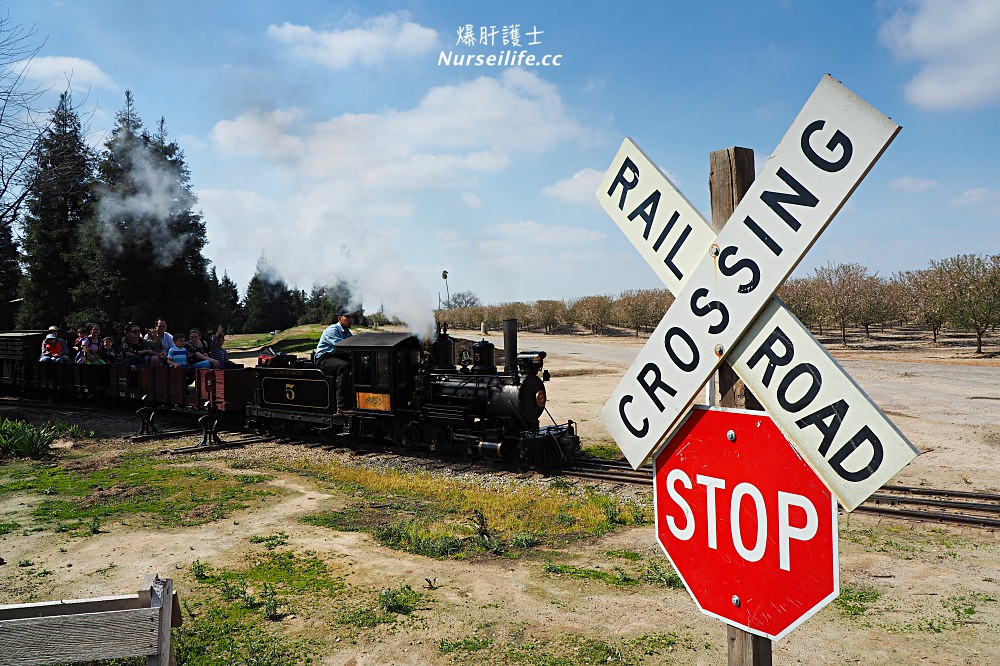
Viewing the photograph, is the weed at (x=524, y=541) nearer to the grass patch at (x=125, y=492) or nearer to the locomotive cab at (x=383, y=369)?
the grass patch at (x=125, y=492)

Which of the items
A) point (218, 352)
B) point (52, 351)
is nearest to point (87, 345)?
point (52, 351)

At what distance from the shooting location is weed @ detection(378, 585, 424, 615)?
5367mm

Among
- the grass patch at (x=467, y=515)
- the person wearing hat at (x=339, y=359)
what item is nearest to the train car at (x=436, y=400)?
the person wearing hat at (x=339, y=359)

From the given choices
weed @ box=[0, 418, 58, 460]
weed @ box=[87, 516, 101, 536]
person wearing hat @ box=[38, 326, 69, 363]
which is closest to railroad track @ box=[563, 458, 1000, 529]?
weed @ box=[87, 516, 101, 536]

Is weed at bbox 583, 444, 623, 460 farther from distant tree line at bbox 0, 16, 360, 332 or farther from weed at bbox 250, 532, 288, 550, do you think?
distant tree line at bbox 0, 16, 360, 332

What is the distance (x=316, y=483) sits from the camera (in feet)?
33.5

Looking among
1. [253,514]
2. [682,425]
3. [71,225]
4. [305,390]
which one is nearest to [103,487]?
[253,514]

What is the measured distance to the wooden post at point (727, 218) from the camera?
75.0 inches

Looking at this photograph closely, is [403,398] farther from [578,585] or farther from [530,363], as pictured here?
[578,585]

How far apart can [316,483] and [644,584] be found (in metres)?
6.24

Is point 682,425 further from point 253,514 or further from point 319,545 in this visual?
point 253,514

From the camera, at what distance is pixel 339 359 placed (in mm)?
13039

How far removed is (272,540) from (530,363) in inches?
223

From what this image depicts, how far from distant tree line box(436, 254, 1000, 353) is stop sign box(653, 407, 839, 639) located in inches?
633
